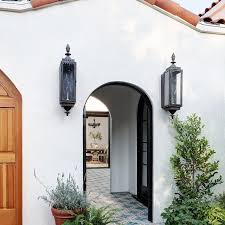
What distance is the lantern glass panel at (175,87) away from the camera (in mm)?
5754

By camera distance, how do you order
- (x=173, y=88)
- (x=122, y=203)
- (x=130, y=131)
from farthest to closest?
(x=130, y=131), (x=122, y=203), (x=173, y=88)

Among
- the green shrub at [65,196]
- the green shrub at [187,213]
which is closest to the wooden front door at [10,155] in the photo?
the green shrub at [65,196]

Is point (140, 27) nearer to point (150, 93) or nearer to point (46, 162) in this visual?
point (150, 93)

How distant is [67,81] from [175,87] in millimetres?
1973

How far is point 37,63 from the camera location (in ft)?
18.2

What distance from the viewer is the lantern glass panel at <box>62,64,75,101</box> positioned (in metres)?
5.38

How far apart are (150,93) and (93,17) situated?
1786mm

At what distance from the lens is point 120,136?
8.80 meters

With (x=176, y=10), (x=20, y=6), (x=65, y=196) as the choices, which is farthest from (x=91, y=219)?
(x=176, y=10)

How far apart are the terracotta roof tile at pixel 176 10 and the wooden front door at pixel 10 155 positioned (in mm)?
3145

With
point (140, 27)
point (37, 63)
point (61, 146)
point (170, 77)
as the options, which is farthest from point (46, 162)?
point (140, 27)

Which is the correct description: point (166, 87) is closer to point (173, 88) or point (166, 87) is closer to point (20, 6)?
point (173, 88)

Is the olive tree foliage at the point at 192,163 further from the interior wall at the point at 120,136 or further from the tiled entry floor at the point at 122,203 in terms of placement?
the interior wall at the point at 120,136

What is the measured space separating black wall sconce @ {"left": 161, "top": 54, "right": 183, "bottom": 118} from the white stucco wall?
241 millimetres
